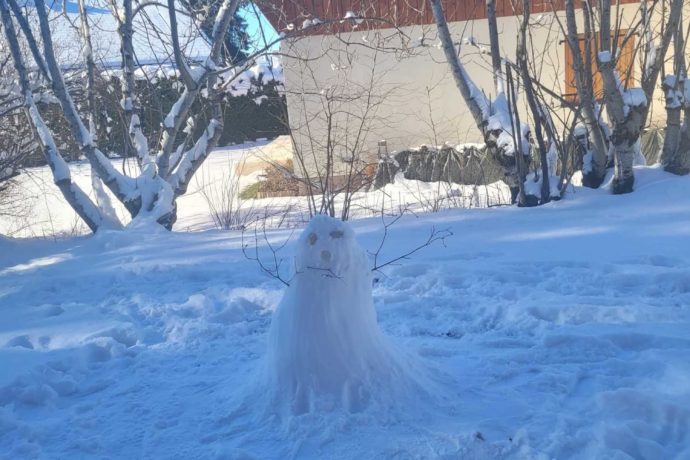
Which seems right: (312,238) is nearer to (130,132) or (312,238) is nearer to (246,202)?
(130,132)

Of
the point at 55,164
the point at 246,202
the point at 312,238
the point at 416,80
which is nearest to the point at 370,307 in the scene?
the point at 312,238

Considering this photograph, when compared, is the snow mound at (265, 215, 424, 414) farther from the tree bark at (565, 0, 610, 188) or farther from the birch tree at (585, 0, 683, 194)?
the tree bark at (565, 0, 610, 188)

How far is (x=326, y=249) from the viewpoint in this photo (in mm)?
2857

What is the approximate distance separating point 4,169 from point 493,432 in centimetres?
855

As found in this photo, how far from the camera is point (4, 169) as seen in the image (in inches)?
368

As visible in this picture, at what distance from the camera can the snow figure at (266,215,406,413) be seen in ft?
9.28

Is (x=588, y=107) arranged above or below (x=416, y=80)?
below

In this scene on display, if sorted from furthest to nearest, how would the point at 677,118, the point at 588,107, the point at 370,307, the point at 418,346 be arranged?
the point at 677,118 < the point at 588,107 < the point at 418,346 < the point at 370,307

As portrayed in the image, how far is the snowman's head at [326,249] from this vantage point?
286 centimetres

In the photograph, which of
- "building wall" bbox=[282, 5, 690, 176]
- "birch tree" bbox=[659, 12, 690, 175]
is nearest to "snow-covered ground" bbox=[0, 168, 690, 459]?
"birch tree" bbox=[659, 12, 690, 175]

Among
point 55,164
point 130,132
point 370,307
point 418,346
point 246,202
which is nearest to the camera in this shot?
point 370,307

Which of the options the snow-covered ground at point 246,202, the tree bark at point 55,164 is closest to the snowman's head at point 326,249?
the snow-covered ground at point 246,202

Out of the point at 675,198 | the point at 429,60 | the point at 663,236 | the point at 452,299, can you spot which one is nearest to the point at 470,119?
the point at 429,60

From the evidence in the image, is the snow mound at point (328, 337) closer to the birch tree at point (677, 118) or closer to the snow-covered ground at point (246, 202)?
the snow-covered ground at point (246, 202)
